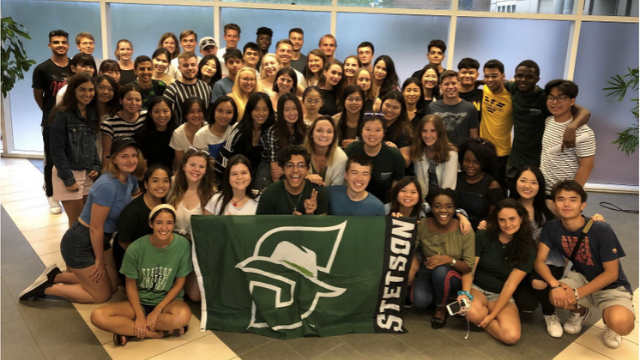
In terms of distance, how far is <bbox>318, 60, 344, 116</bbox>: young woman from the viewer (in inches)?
184

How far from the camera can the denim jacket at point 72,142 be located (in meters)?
3.91

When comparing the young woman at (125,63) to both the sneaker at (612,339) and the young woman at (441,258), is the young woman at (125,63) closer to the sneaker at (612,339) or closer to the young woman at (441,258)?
the young woman at (441,258)

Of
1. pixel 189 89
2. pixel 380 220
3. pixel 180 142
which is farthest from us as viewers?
pixel 189 89

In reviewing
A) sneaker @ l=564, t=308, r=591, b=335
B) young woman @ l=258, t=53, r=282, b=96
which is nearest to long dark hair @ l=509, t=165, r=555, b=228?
sneaker @ l=564, t=308, r=591, b=335

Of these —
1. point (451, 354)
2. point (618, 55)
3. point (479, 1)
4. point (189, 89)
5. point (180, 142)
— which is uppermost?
point (479, 1)

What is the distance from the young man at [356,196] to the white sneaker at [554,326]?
137 cm

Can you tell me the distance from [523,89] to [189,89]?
304 centimetres

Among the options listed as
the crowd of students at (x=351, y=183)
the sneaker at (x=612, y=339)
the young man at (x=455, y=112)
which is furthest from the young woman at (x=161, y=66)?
the sneaker at (x=612, y=339)

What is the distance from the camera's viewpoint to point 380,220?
11.0ft

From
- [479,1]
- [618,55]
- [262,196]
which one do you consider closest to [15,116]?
[262,196]

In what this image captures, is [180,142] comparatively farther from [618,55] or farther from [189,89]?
[618,55]

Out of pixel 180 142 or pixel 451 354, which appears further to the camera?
pixel 180 142

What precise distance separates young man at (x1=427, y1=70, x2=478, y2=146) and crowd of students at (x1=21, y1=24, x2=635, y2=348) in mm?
13

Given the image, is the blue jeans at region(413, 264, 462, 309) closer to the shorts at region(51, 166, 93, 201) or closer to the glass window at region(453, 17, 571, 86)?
the shorts at region(51, 166, 93, 201)
